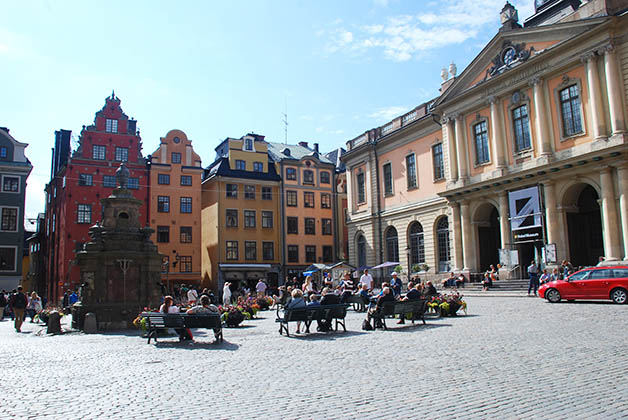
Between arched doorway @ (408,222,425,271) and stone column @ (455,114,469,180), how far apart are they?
6592 mm

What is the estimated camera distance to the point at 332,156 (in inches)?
2625

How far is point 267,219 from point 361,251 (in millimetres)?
9907

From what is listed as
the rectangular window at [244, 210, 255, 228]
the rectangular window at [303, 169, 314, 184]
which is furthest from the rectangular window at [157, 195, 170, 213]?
the rectangular window at [303, 169, 314, 184]

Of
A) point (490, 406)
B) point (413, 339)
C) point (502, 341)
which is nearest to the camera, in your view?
point (490, 406)

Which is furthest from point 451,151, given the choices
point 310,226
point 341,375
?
point 341,375

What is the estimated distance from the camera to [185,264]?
157ft

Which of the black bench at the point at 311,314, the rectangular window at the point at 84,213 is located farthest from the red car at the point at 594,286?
the rectangular window at the point at 84,213

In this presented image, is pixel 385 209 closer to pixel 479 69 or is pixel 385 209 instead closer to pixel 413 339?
pixel 479 69

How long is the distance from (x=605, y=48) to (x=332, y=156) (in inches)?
1626

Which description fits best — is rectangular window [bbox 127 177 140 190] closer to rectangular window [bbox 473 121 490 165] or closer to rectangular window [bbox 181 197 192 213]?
rectangular window [bbox 181 197 192 213]

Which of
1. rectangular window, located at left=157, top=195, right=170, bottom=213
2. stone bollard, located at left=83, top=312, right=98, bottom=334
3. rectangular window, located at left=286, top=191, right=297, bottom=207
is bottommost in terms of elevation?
stone bollard, located at left=83, top=312, right=98, bottom=334

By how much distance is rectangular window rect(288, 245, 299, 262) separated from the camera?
52875mm

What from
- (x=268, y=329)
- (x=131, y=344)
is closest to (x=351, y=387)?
(x=131, y=344)

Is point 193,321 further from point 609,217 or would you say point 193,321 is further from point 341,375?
point 609,217
